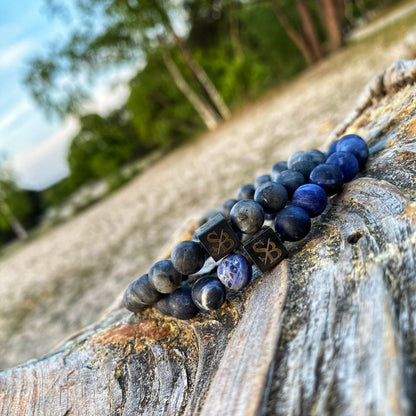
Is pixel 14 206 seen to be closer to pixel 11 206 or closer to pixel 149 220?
pixel 11 206

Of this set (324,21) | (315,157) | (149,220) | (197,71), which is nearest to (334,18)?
(324,21)

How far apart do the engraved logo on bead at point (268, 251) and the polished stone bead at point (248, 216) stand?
3.6 inches

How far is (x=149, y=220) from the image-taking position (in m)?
6.13

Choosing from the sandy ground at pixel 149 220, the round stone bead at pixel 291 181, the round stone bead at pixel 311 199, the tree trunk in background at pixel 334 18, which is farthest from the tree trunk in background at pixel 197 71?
the round stone bead at pixel 311 199

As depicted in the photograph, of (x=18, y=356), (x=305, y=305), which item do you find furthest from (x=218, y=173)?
(x=305, y=305)

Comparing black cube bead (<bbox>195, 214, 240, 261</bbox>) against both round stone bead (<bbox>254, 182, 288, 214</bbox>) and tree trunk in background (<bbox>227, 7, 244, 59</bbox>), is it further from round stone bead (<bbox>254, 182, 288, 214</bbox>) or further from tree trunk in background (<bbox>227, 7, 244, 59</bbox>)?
tree trunk in background (<bbox>227, 7, 244, 59</bbox>)

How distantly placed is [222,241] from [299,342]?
0.42 metres

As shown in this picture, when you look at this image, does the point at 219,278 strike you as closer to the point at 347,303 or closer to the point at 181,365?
the point at 181,365

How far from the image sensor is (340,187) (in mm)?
1308

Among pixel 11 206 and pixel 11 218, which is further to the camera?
pixel 11 206

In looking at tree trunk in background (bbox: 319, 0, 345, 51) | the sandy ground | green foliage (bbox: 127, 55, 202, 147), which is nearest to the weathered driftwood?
the sandy ground

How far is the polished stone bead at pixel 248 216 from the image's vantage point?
1.15m

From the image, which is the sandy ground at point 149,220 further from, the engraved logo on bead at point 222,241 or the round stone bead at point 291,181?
the engraved logo on bead at point 222,241

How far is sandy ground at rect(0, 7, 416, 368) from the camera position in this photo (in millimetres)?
4211
